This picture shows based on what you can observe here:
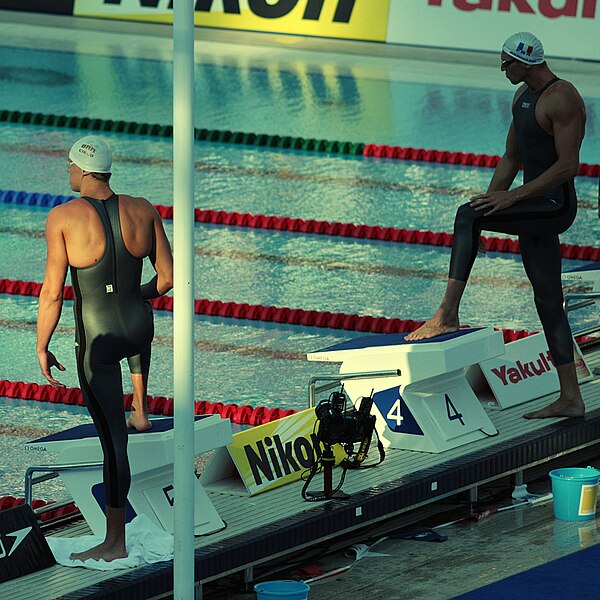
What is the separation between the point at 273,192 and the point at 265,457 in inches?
248

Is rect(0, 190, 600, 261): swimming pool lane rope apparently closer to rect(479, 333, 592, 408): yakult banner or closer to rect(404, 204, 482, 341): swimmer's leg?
rect(479, 333, 592, 408): yakult banner

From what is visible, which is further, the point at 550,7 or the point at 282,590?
the point at 550,7

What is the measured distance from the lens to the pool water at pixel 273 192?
26.8ft

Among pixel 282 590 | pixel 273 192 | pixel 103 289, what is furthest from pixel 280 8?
pixel 282 590

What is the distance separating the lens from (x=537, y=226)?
6.11 metres

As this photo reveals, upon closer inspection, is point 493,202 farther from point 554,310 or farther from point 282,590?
point 282,590

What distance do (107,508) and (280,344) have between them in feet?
11.5

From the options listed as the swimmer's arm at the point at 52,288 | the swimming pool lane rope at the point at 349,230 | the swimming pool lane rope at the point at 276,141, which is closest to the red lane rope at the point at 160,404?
the swimmer's arm at the point at 52,288

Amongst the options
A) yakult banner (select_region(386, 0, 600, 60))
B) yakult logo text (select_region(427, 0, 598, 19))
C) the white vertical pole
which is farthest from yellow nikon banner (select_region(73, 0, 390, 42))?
the white vertical pole

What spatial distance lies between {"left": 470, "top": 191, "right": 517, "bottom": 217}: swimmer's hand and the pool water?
172 centimetres

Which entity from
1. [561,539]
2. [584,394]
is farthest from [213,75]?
[561,539]

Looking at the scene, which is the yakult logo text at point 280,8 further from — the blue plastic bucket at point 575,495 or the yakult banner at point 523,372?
the blue plastic bucket at point 575,495

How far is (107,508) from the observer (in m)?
4.95

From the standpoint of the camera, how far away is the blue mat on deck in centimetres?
496
